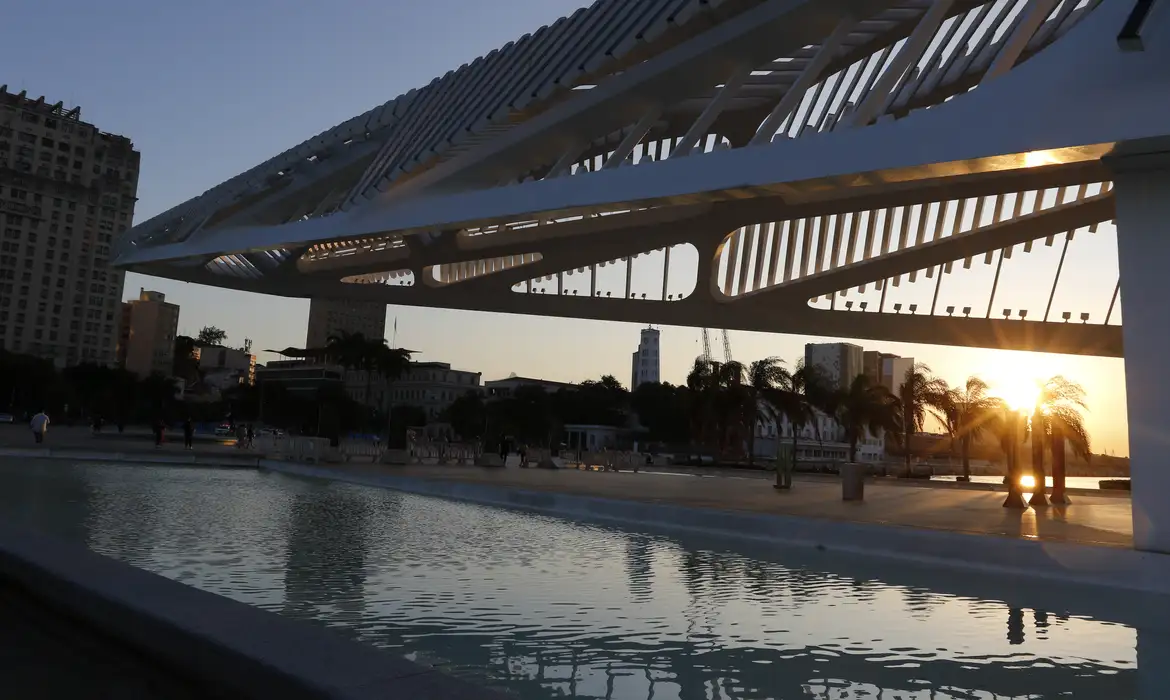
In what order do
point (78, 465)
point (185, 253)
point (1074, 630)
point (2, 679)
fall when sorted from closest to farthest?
point (2, 679)
point (1074, 630)
point (78, 465)
point (185, 253)

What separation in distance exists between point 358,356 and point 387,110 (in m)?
44.3

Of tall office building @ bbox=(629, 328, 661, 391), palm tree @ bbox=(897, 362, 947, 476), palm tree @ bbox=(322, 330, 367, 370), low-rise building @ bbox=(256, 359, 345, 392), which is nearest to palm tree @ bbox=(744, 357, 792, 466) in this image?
palm tree @ bbox=(897, 362, 947, 476)

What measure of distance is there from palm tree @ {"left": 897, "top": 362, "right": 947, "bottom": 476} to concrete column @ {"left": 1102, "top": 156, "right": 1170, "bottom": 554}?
28630 mm

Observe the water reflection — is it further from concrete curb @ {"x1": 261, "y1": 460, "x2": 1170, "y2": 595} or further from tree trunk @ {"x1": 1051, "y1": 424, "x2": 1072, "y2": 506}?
tree trunk @ {"x1": 1051, "y1": 424, "x2": 1072, "y2": 506}

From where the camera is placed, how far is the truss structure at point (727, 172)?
26.9 ft

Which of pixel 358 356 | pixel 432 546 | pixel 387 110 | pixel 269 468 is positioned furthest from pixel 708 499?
pixel 358 356

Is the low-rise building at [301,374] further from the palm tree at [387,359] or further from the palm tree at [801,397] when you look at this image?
the palm tree at [801,397]

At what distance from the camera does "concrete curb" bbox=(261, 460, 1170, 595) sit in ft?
23.3

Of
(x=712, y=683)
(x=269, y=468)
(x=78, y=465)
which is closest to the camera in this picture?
(x=712, y=683)

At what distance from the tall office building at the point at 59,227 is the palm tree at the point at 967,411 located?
8440 centimetres

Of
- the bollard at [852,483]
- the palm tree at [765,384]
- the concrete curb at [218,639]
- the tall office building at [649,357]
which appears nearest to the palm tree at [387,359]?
the palm tree at [765,384]

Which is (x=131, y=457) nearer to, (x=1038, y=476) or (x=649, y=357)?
(x=1038, y=476)

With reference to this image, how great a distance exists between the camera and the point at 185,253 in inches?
735

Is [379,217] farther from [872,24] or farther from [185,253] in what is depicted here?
[872,24]
